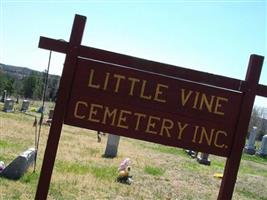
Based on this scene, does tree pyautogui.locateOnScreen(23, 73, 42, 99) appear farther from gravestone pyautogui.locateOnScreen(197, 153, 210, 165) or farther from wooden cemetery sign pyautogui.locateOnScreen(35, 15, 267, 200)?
wooden cemetery sign pyautogui.locateOnScreen(35, 15, 267, 200)

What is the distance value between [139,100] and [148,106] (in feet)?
0.36

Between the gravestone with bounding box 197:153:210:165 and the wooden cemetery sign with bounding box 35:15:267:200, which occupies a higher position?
the wooden cemetery sign with bounding box 35:15:267:200

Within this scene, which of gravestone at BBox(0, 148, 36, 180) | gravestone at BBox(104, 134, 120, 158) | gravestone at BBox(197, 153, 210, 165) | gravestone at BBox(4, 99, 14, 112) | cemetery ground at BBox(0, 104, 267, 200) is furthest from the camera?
gravestone at BBox(4, 99, 14, 112)

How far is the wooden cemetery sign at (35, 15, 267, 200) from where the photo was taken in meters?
4.66

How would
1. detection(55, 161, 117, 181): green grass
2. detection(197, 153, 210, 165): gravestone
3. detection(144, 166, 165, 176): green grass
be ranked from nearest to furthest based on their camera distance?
detection(55, 161, 117, 181): green grass → detection(144, 166, 165, 176): green grass → detection(197, 153, 210, 165): gravestone

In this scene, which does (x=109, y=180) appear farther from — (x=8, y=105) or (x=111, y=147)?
(x=8, y=105)

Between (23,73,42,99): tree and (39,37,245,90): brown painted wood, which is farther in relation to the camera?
(23,73,42,99): tree

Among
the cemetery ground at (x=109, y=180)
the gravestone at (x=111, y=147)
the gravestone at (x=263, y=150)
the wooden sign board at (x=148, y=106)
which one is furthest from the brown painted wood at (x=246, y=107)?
the gravestone at (x=263, y=150)

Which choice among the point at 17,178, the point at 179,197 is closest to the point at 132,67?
the point at 17,178

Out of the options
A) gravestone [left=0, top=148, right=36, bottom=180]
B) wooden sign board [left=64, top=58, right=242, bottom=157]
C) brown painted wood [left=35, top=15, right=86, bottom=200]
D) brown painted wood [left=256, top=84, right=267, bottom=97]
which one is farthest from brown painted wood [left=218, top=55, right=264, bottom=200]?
gravestone [left=0, top=148, right=36, bottom=180]

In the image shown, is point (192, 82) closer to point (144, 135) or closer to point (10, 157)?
point (144, 135)

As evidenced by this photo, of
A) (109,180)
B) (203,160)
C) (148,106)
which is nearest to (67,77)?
(148,106)

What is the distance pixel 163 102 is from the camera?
4.70 m

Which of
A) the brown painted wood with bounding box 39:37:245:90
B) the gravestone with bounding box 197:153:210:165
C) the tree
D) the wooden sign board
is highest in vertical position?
the brown painted wood with bounding box 39:37:245:90
